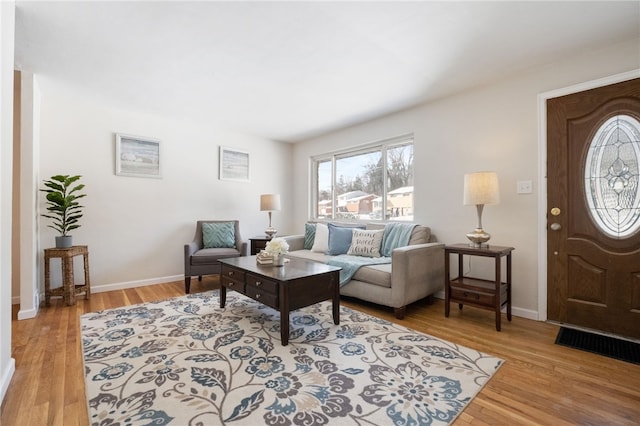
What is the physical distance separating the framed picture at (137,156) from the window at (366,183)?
250cm

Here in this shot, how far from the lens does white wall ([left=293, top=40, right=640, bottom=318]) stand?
8.40 ft

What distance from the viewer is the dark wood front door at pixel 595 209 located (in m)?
2.23

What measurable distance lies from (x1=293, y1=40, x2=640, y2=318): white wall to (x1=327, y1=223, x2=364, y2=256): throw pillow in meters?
0.91

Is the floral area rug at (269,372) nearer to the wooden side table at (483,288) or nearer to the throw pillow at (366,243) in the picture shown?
the wooden side table at (483,288)

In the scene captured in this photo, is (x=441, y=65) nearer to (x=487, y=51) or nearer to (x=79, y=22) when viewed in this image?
(x=487, y=51)

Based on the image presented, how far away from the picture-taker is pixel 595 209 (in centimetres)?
239

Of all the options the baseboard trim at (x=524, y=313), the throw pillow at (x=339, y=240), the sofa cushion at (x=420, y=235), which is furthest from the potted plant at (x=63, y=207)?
the baseboard trim at (x=524, y=313)

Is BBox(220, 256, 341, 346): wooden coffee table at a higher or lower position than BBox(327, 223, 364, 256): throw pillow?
A: lower

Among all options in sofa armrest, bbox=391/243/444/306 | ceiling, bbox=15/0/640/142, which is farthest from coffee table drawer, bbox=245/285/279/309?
ceiling, bbox=15/0/640/142

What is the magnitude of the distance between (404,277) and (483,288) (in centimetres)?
68

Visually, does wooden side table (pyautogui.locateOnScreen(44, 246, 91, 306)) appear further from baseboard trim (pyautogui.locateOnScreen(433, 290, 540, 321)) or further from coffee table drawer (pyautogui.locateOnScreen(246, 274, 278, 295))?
baseboard trim (pyautogui.locateOnScreen(433, 290, 540, 321))

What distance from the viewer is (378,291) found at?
2.82 meters

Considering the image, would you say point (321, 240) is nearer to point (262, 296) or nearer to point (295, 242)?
point (295, 242)

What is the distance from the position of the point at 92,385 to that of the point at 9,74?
1911 mm
